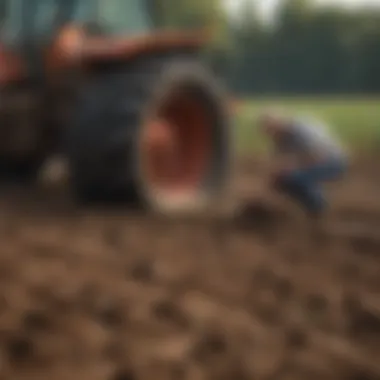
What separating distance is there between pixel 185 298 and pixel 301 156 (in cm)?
111

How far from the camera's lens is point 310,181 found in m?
2.86

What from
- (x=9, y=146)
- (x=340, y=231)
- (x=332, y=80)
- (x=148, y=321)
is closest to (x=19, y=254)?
(x=148, y=321)

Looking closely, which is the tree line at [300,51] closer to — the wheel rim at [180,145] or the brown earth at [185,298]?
the wheel rim at [180,145]

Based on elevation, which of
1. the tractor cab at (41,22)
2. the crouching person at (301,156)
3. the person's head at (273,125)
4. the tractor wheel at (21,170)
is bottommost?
the tractor wheel at (21,170)

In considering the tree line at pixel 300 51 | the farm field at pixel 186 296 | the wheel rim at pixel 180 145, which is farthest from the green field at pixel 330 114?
the farm field at pixel 186 296

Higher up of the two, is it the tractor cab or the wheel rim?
the tractor cab

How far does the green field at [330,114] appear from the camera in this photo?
413 centimetres

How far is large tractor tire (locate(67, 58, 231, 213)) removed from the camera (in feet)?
8.73

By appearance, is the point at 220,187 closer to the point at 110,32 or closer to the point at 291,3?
the point at 110,32

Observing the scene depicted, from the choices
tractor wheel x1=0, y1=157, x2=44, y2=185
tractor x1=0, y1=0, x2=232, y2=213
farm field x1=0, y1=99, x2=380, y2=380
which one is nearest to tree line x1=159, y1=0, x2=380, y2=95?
tractor wheel x1=0, y1=157, x2=44, y2=185

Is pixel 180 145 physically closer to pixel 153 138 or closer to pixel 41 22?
pixel 153 138

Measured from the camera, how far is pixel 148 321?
5.21 ft

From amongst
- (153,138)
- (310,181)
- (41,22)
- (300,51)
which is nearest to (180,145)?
(153,138)

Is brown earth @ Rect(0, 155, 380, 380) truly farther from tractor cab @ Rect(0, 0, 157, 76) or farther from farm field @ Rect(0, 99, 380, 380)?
tractor cab @ Rect(0, 0, 157, 76)
